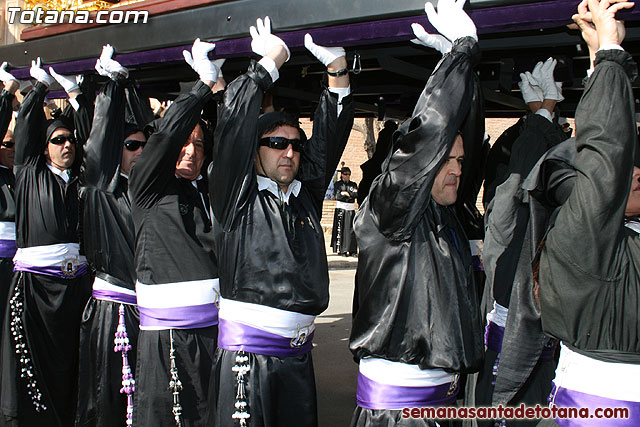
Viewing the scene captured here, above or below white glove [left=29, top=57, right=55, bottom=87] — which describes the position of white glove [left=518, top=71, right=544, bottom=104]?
below

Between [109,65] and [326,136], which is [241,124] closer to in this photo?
[326,136]

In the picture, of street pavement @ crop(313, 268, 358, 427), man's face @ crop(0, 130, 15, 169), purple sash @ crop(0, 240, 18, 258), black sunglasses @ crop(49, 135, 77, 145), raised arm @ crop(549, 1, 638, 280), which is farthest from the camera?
man's face @ crop(0, 130, 15, 169)

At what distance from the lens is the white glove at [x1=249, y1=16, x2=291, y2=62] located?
250 centimetres

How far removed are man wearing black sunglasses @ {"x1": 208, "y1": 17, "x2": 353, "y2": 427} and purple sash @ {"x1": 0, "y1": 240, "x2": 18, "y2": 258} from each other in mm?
2600

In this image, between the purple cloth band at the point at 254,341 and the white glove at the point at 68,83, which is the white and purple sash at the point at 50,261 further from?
the purple cloth band at the point at 254,341

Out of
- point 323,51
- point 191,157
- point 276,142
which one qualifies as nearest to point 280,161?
point 276,142

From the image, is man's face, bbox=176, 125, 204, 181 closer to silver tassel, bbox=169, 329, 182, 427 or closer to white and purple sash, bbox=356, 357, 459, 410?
silver tassel, bbox=169, 329, 182, 427

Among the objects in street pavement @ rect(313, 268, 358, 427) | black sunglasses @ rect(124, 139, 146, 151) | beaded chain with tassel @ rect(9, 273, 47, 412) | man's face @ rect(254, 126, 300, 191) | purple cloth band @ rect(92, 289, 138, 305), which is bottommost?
street pavement @ rect(313, 268, 358, 427)

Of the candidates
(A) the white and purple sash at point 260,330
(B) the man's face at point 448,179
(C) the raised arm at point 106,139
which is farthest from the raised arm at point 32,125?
(B) the man's face at point 448,179

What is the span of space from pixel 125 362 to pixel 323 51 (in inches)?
76.8

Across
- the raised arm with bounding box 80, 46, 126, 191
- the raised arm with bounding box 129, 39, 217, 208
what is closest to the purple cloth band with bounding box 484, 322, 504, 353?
the raised arm with bounding box 129, 39, 217, 208

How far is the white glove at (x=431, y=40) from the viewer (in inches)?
86.6

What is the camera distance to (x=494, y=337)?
10.2ft

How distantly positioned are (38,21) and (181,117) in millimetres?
1409
